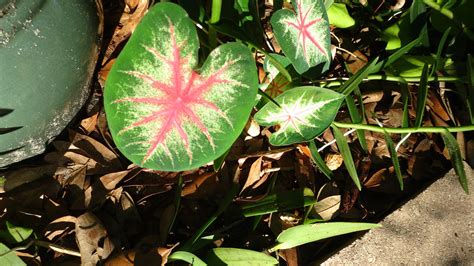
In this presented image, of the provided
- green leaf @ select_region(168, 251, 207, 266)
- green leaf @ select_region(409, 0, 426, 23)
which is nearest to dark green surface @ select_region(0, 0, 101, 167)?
green leaf @ select_region(168, 251, 207, 266)

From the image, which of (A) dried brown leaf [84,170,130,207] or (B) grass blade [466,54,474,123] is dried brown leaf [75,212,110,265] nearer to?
(A) dried brown leaf [84,170,130,207]

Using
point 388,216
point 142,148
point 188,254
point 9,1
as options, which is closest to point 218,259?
point 188,254

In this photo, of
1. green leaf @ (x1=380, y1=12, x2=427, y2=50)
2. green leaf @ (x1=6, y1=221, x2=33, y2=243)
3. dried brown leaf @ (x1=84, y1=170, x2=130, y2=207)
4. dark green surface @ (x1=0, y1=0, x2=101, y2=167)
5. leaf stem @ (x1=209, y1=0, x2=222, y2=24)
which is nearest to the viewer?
dark green surface @ (x1=0, y1=0, x2=101, y2=167)

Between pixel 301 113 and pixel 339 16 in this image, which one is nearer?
pixel 301 113

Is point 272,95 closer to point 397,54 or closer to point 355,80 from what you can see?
point 355,80

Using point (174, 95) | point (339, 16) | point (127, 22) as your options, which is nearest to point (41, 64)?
point (174, 95)

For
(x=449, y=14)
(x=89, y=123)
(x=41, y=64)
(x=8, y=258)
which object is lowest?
(x=8, y=258)
